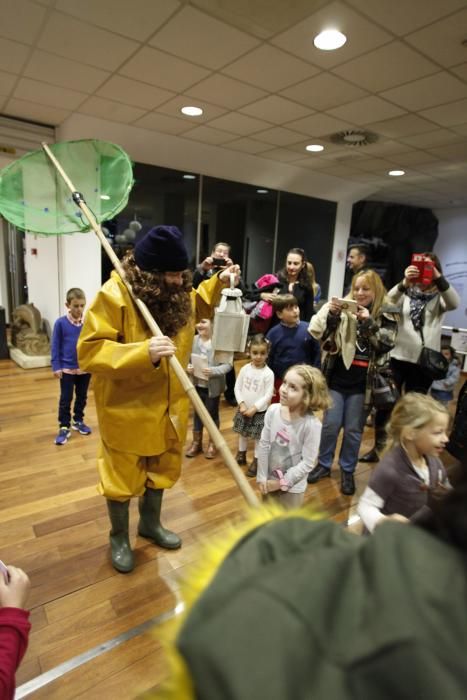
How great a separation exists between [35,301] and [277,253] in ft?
12.2

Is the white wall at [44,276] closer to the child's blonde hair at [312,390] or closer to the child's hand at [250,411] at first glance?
the child's hand at [250,411]

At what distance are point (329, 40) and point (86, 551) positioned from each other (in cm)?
318

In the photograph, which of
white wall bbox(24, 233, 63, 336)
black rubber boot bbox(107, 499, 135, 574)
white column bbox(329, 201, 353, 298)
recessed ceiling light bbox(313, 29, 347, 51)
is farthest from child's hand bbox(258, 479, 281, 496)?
white column bbox(329, 201, 353, 298)

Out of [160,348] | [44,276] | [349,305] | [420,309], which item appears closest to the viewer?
[160,348]

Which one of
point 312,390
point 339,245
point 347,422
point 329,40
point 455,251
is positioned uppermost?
point 329,40

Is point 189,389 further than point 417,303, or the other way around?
point 417,303

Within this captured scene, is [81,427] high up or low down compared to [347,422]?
down

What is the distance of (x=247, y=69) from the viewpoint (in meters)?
2.93

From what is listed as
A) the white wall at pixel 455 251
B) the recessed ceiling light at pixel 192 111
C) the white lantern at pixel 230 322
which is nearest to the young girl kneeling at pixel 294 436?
the white lantern at pixel 230 322

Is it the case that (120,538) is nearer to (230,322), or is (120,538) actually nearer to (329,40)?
(230,322)

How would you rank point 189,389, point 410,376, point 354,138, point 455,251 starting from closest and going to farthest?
point 189,389 → point 410,376 → point 354,138 → point 455,251

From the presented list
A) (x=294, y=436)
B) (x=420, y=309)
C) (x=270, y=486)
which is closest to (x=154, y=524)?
(x=270, y=486)

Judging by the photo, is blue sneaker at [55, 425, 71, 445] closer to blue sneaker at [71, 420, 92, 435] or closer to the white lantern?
blue sneaker at [71, 420, 92, 435]

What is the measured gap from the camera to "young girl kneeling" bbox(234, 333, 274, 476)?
2635 mm
